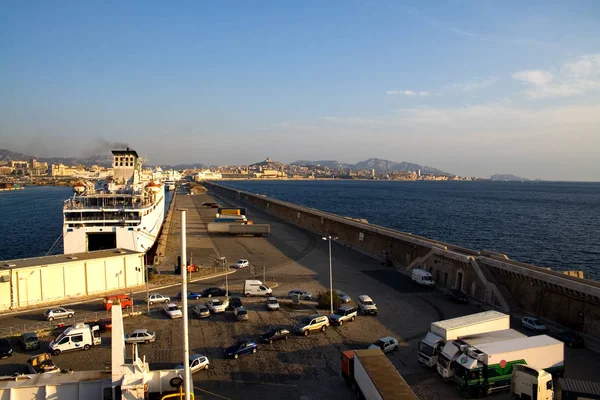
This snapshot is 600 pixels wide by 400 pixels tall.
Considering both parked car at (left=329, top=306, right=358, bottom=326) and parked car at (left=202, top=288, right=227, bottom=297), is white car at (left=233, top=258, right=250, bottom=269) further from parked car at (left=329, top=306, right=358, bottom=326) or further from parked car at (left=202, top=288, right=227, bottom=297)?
parked car at (left=329, top=306, right=358, bottom=326)

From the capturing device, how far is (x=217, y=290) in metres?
26.4

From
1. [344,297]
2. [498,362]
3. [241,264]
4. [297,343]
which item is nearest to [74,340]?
[297,343]

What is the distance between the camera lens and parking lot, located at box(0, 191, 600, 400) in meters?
15.1

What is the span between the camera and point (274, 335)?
62.7 ft

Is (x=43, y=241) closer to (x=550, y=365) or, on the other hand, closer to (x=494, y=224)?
(x=550, y=365)

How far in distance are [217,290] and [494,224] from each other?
6346 cm

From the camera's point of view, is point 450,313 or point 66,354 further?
point 450,313

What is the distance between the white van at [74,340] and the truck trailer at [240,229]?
34101mm

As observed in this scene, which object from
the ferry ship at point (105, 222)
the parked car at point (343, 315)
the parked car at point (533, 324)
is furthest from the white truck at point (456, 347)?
the ferry ship at point (105, 222)

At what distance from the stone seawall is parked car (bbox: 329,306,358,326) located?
320 inches

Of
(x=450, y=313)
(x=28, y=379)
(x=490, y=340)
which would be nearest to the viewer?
(x=28, y=379)

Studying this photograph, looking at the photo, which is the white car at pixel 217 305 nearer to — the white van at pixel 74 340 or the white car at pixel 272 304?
the white car at pixel 272 304

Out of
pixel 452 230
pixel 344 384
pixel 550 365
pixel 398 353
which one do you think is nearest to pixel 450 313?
pixel 398 353

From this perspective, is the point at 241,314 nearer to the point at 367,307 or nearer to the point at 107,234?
the point at 367,307
